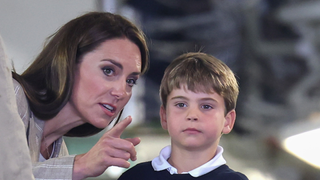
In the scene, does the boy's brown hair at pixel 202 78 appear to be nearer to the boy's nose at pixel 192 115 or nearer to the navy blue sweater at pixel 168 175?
the boy's nose at pixel 192 115

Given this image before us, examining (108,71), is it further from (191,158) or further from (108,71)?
(191,158)

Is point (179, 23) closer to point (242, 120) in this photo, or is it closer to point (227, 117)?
point (242, 120)

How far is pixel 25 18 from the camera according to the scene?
2141 mm

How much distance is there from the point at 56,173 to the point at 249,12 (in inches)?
71.7

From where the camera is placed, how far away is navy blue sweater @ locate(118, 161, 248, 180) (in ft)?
2.75

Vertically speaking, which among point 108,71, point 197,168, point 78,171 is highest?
point 108,71

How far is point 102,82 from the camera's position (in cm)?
108

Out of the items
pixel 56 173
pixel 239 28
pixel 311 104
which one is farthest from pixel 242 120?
pixel 56 173

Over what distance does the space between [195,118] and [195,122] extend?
0.01 metres

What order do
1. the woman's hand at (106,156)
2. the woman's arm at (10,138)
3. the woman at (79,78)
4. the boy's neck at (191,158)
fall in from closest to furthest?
the woman's arm at (10,138) < the woman's hand at (106,156) < the boy's neck at (191,158) < the woman at (79,78)

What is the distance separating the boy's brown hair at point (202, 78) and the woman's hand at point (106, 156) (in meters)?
0.19

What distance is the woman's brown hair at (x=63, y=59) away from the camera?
3.51 feet

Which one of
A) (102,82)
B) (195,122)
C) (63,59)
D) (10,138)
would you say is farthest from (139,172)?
(10,138)

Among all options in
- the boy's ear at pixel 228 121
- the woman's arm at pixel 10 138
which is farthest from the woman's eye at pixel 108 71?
the woman's arm at pixel 10 138
